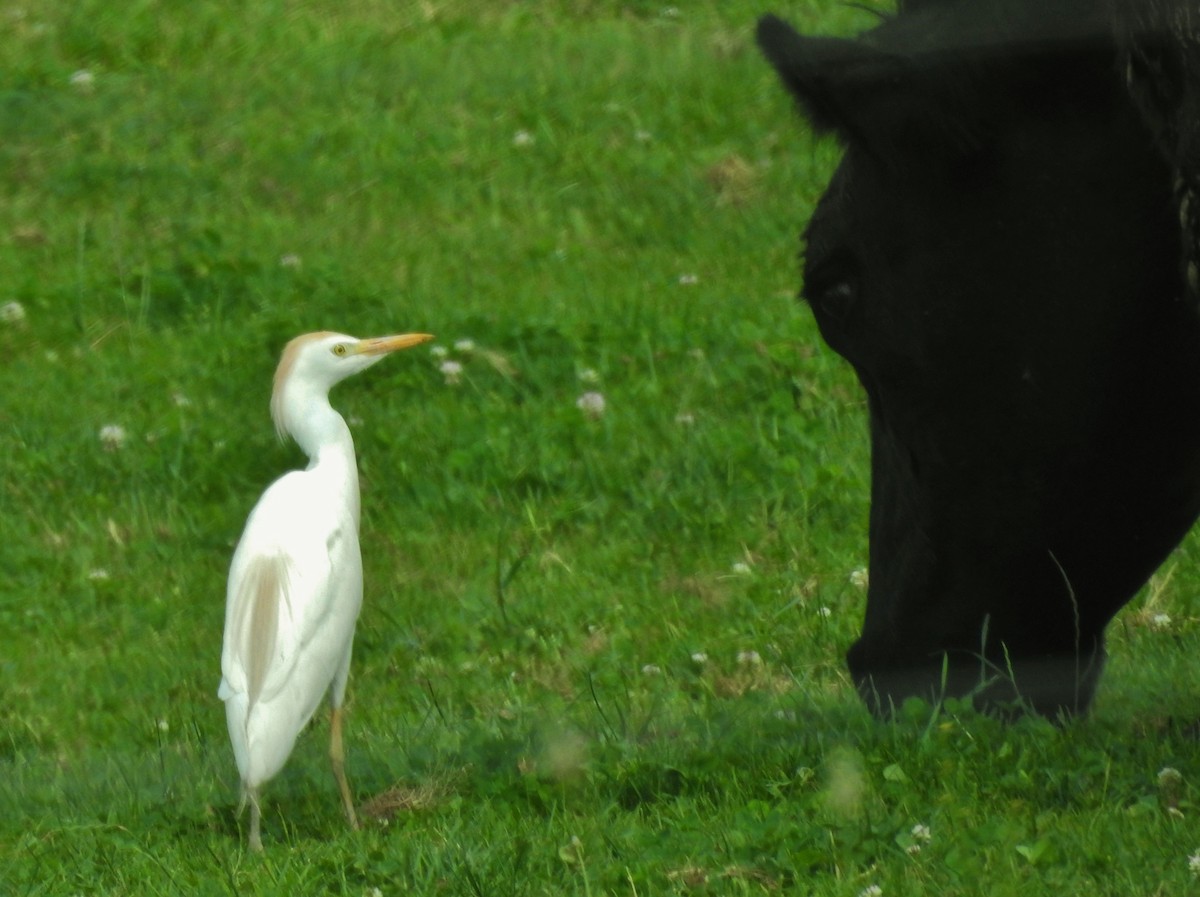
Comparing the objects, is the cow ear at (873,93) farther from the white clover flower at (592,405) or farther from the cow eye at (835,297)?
the white clover flower at (592,405)

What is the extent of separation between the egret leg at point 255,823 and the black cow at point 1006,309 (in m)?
1.29

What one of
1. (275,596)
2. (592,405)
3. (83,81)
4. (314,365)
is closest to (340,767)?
(275,596)

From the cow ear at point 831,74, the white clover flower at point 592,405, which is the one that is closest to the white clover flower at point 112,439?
the white clover flower at point 592,405

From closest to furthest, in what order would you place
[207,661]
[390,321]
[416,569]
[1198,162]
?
[1198,162]
[207,661]
[416,569]
[390,321]

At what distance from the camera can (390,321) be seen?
7215 mm

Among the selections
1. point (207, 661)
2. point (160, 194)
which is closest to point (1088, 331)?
point (207, 661)

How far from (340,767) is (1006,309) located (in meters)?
1.71

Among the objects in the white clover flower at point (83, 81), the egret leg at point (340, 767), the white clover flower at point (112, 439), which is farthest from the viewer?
the white clover flower at point (83, 81)

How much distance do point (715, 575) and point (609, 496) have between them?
2.24ft

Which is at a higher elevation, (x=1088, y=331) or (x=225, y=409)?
(x=1088, y=331)

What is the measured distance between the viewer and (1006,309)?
3.22 m

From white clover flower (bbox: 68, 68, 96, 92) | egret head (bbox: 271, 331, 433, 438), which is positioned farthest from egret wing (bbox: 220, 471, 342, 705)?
white clover flower (bbox: 68, 68, 96, 92)

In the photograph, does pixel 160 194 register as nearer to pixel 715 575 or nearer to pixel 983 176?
pixel 715 575

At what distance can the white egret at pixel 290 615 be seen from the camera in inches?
157
